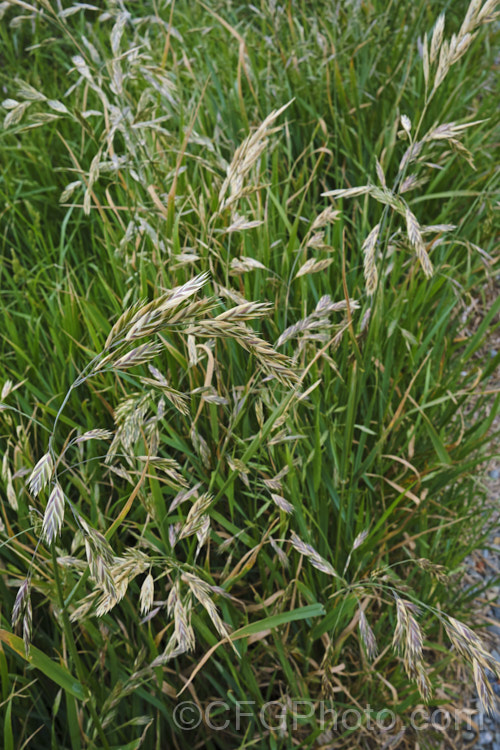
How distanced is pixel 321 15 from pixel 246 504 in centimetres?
222

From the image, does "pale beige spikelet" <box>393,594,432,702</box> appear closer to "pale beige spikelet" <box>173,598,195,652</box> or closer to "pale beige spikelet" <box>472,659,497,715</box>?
"pale beige spikelet" <box>472,659,497,715</box>

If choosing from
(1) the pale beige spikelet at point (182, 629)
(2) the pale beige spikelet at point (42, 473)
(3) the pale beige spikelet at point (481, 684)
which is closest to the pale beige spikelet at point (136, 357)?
(2) the pale beige spikelet at point (42, 473)

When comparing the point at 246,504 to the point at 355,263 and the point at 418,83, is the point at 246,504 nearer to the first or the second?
the point at 355,263

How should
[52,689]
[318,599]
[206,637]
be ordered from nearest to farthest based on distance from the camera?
[206,637] → [52,689] → [318,599]

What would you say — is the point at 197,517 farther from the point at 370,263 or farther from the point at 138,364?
the point at 370,263

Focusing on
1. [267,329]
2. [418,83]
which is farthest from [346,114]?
[267,329]

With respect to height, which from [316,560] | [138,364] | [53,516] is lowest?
[316,560]

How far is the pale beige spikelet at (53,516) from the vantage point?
0.73 meters

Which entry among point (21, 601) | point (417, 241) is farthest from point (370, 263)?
point (21, 601)

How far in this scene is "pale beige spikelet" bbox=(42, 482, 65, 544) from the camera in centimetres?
73

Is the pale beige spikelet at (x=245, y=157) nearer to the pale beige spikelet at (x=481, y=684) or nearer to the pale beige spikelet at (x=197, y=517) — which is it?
the pale beige spikelet at (x=197, y=517)

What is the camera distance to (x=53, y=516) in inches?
29.5

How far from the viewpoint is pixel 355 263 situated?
1.91 meters

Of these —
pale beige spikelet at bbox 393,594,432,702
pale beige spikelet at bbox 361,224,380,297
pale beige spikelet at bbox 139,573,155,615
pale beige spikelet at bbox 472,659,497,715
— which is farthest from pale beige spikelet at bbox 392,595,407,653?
pale beige spikelet at bbox 361,224,380,297
